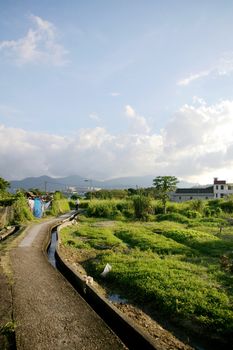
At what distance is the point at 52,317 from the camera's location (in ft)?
21.7

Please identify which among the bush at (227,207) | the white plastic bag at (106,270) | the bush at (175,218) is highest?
the bush at (227,207)

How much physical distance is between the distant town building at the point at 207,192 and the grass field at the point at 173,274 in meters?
65.8

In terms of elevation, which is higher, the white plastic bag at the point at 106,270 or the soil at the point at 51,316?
the white plastic bag at the point at 106,270

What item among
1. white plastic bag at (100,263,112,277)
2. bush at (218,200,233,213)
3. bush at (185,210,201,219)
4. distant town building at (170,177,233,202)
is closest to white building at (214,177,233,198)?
distant town building at (170,177,233,202)

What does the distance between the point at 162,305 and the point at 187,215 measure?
23.0 m

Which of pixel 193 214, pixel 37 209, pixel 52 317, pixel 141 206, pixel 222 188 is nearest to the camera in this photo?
pixel 52 317

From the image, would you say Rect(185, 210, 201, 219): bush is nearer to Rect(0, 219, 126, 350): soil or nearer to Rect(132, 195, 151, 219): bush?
Rect(132, 195, 151, 219): bush

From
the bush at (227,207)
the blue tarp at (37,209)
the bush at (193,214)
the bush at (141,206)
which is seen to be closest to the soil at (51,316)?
the blue tarp at (37,209)

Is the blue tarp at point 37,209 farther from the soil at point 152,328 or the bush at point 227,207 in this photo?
the soil at point 152,328

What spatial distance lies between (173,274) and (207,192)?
76.6m

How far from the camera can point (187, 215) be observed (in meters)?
29.8

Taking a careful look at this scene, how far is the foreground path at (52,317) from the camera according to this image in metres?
5.65

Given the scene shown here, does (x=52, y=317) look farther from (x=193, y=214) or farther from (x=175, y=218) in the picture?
(x=193, y=214)

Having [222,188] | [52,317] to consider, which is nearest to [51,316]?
[52,317]
